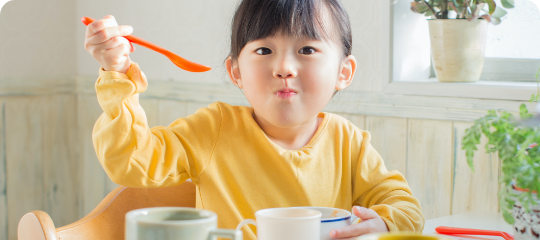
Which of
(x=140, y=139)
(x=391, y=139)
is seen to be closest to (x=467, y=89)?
(x=391, y=139)

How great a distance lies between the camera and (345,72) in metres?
0.94

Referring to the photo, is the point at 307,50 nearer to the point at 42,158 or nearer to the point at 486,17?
Result: the point at 486,17

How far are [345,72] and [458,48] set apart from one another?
369 millimetres

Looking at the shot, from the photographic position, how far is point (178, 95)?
66.4 inches

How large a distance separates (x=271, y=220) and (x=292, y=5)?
16.5 inches

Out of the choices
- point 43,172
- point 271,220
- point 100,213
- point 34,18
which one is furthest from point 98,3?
point 271,220

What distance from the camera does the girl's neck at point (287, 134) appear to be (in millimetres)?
934

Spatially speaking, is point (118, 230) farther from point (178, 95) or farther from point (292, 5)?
point (178, 95)

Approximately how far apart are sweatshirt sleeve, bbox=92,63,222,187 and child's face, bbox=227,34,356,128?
11cm

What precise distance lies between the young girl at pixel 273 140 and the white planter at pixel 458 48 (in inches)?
12.9

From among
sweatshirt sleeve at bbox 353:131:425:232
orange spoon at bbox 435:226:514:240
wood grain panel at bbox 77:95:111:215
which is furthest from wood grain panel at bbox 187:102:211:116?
orange spoon at bbox 435:226:514:240

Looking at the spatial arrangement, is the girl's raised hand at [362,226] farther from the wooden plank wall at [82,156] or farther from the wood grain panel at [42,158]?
the wood grain panel at [42,158]

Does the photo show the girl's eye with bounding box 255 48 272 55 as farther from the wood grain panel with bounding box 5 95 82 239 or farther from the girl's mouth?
the wood grain panel with bounding box 5 95 82 239

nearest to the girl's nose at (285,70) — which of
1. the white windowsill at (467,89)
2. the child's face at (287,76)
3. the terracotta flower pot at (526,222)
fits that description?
the child's face at (287,76)
